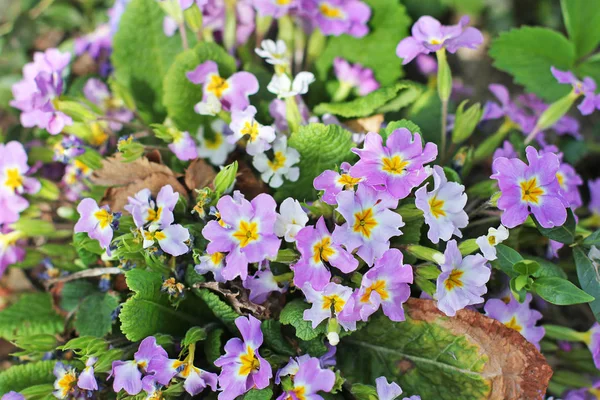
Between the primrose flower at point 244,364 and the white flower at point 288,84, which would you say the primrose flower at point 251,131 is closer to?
the white flower at point 288,84

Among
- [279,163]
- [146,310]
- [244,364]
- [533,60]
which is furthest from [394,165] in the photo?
[533,60]

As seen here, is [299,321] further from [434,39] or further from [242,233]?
[434,39]

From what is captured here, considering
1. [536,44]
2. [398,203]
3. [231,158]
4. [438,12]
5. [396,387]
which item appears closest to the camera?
[396,387]

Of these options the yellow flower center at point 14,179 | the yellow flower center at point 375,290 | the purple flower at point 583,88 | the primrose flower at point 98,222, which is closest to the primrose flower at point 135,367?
the primrose flower at point 98,222

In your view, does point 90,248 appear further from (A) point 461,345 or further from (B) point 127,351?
(A) point 461,345

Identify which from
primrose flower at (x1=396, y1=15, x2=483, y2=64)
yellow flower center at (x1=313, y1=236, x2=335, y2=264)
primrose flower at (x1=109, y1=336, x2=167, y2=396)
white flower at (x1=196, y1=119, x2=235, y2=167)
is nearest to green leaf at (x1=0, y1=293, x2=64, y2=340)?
primrose flower at (x1=109, y1=336, x2=167, y2=396)

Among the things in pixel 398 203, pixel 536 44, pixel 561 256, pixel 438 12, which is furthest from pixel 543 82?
pixel 398 203
